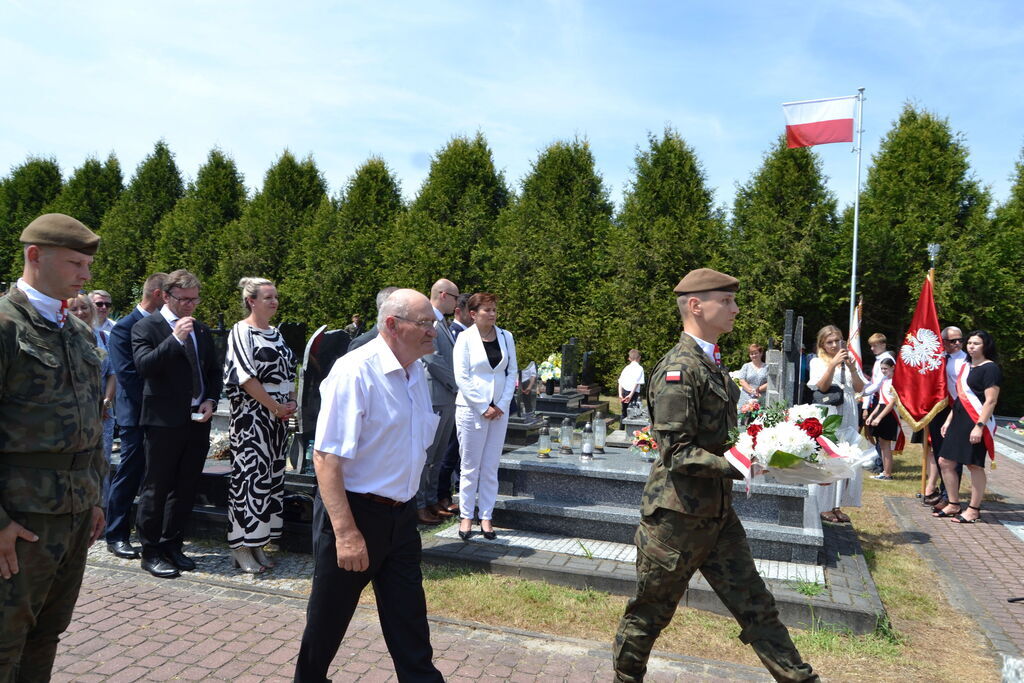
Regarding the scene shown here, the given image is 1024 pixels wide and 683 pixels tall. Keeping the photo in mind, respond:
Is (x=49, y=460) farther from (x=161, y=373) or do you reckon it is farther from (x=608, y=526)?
(x=608, y=526)

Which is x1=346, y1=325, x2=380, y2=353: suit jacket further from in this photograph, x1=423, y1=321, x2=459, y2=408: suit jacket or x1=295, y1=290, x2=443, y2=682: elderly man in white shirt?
x1=295, y1=290, x2=443, y2=682: elderly man in white shirt

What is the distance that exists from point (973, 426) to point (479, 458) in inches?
219

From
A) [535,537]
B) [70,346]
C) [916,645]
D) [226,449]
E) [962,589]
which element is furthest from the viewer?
[226,449]

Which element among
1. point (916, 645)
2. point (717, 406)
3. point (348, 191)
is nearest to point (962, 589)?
point (916, 645)

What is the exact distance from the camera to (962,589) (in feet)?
18.3

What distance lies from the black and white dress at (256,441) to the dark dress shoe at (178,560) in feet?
1.11

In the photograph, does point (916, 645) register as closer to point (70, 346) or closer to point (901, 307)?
point (70, 346)

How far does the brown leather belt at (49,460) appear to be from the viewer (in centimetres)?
253

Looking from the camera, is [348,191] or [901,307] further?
[348,191]

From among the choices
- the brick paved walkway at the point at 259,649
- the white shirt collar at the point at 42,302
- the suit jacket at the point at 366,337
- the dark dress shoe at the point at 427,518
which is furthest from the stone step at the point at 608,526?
the white shirt collar at the point at 42,302

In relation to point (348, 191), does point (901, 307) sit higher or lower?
lower

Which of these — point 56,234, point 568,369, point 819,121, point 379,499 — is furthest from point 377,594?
point 819,121

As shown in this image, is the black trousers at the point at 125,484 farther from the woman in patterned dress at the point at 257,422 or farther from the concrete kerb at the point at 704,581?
the concrete kerb at the point at 704,581

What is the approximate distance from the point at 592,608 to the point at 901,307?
19.7 m
